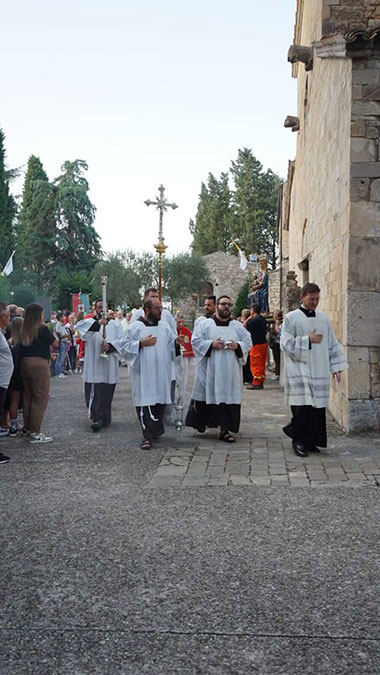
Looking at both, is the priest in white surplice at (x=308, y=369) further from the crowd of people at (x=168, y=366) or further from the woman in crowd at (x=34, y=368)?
the woman in crowd at (x=34, y=368)

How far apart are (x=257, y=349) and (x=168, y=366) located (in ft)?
20.0

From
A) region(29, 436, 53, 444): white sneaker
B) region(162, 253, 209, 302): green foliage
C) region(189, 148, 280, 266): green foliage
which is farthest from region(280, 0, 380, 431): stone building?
region(189, 148, 280, 266): green foliage

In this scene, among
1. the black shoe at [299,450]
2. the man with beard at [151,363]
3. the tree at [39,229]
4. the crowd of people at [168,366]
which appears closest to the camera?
the black shoe at [299,450]

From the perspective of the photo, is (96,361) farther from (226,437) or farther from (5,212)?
(5,212)

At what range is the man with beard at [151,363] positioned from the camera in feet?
24.8

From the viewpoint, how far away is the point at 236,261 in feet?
181

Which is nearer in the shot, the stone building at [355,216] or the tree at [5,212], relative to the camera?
the stone building at [355,216]

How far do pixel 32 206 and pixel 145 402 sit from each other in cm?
5093

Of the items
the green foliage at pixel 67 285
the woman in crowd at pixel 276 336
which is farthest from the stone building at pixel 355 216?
the green foliage at pixel 67 285

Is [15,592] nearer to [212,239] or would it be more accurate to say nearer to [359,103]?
[359,103]

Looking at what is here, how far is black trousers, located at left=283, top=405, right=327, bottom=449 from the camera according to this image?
6785mm

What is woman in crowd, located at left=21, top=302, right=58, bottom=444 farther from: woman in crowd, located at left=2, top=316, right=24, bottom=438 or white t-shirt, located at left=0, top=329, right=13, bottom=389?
white t-shirt, located at left=0, top=329, right=13, bottom=389

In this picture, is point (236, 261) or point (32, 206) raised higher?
point (32, 206)

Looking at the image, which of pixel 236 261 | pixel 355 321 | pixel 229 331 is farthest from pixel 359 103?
pixel 236 261
